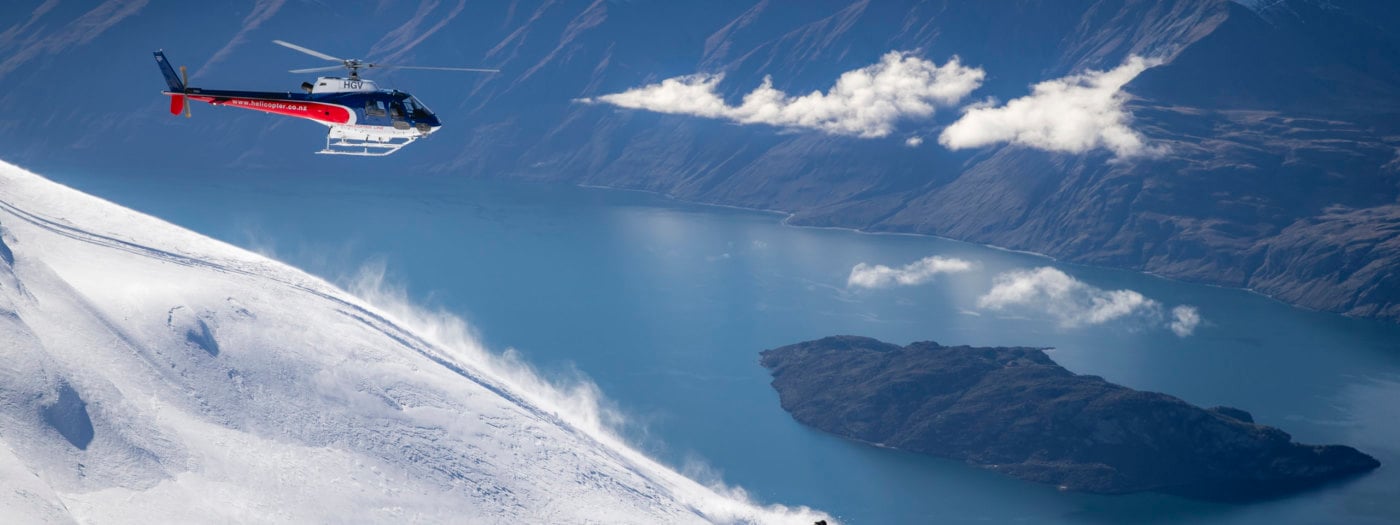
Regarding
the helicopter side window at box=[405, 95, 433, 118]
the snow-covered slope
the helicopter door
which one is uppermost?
the helicopter side window at box=[405, 95, 433, 118]

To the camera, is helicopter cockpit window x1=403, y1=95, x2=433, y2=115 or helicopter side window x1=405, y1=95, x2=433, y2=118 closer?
helicopter side window x1=405, y1=95, x2=433, y2=118

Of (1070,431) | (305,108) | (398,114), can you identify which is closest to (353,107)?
(398,114)

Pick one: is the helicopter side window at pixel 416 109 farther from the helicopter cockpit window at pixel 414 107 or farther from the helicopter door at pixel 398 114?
the helicopter door at pixel 398 114

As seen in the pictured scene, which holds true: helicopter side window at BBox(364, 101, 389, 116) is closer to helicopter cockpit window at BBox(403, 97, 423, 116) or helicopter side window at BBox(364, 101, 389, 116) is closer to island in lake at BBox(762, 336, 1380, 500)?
helicopter cockpit window at BBox(403, 97, 423, 116)

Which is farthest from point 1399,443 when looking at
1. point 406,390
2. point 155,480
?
point 155,480

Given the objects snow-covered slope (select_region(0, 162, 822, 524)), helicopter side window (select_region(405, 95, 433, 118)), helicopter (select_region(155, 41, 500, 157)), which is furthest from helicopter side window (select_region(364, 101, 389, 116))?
snow-covered slope (select_region(0, 162, 822, 524))

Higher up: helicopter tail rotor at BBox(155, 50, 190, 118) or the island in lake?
the island in lake

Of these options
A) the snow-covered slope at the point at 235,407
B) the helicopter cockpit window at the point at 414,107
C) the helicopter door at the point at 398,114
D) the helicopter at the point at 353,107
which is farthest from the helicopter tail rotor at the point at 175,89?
the helicopter cockpit window at the point at 414,107
